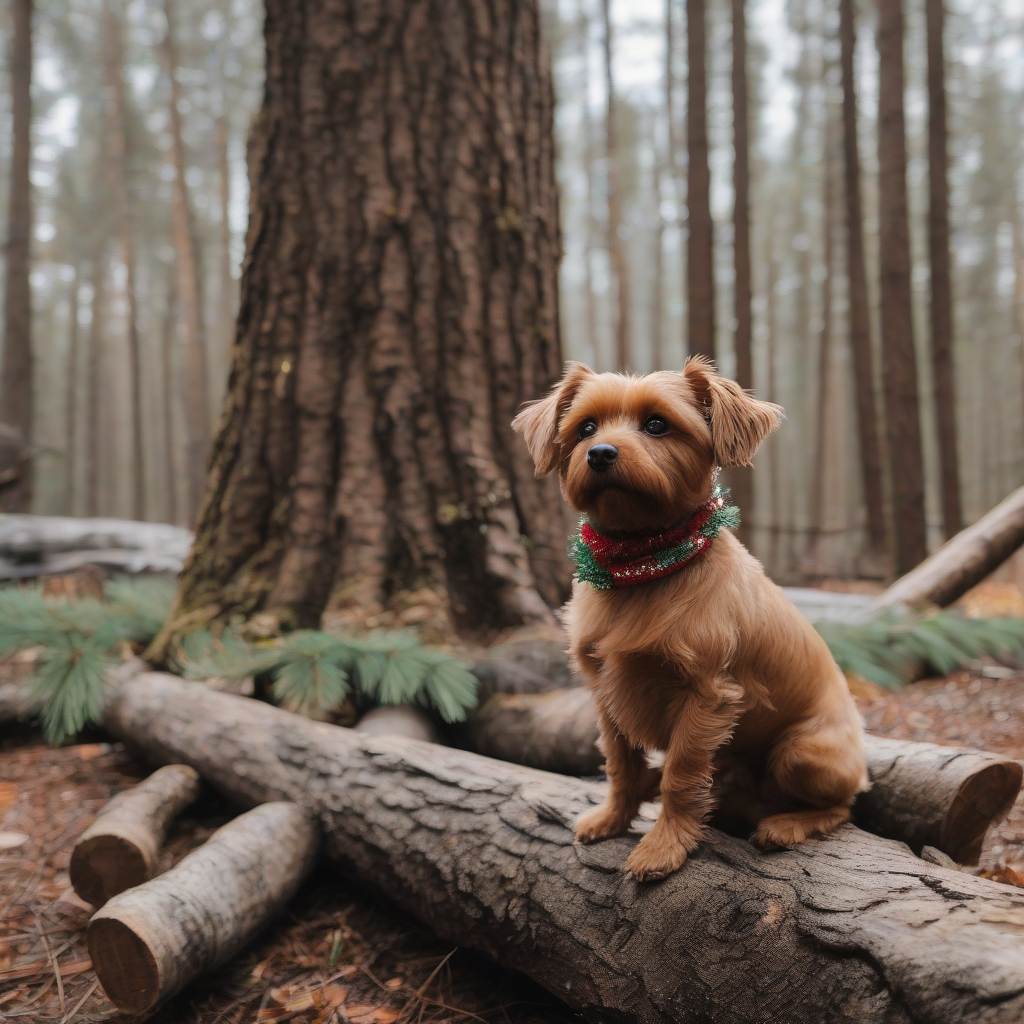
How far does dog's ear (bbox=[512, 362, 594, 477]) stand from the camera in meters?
2.37

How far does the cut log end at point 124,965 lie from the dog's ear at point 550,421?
6.15 ft

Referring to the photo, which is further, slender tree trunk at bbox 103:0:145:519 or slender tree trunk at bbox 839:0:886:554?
slender tree trunk at bbox 103:0:145:519

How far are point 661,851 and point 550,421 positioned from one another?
1.34 meters

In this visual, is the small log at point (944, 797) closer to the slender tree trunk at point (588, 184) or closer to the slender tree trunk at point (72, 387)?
the slender tree trunk at point (588, 184)

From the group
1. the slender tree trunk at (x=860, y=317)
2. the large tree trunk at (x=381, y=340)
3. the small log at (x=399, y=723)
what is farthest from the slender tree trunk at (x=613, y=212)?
the small log at (x=399, y=723)

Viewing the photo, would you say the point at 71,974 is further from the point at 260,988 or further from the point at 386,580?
the point at 386,580

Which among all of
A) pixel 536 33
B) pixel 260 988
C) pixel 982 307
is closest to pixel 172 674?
pixel 260 988

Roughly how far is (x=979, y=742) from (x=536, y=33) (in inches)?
201

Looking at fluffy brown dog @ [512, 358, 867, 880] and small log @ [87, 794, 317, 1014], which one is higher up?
fluffy brown dog @ [512, 358, 867, 880]

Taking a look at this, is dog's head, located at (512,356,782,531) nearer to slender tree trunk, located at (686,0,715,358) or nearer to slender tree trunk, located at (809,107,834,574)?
slender tree trunk, located at (686,0,715,358)

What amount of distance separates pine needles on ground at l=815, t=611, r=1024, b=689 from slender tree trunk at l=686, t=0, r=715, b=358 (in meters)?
5.30

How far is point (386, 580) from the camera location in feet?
14.5

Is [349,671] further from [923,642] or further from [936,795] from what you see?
[923,642]

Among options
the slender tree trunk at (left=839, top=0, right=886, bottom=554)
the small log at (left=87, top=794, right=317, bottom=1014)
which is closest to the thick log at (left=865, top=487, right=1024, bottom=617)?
the small log at (left=87, top=794, right=317, bottom=1014)
